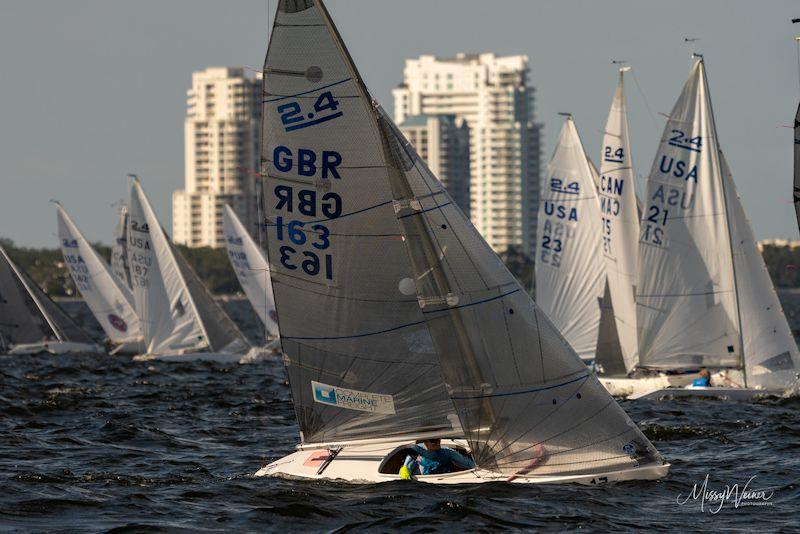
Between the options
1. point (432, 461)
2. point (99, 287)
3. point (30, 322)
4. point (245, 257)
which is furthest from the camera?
point (99, 287)

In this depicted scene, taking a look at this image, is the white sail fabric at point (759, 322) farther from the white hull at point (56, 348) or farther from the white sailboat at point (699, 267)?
the white hull at point (56, 348)

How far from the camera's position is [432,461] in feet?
58.7

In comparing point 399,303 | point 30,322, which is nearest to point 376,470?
point 399,303

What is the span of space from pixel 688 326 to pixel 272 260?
15.9 meters

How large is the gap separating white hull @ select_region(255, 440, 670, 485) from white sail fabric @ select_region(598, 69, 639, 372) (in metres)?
16.9

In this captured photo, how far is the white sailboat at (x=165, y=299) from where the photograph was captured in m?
47.3

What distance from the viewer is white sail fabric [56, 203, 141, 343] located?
54.2m

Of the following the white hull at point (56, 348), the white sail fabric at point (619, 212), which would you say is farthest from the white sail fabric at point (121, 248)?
the white sail fabric at point (619, 212)

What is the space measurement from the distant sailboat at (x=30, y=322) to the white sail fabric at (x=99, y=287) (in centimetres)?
133

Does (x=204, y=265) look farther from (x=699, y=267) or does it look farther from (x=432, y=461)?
(x=432, y=461)

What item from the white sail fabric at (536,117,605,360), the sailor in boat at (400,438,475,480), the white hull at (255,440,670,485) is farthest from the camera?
the white sail fabric at (536,117,605,360)

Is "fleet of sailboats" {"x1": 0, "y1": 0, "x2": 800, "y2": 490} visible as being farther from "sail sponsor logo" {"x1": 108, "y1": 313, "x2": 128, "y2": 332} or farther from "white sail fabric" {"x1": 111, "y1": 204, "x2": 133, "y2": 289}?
"white sail fabric" {"x1": 111, "y1": 204, "x2": 133, "y2": 289}

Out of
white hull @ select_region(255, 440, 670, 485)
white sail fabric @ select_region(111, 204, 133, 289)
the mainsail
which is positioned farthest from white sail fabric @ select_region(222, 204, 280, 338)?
white hull @ select_region(255, 440, 670, 485)

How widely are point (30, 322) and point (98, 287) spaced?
3.37 metres
